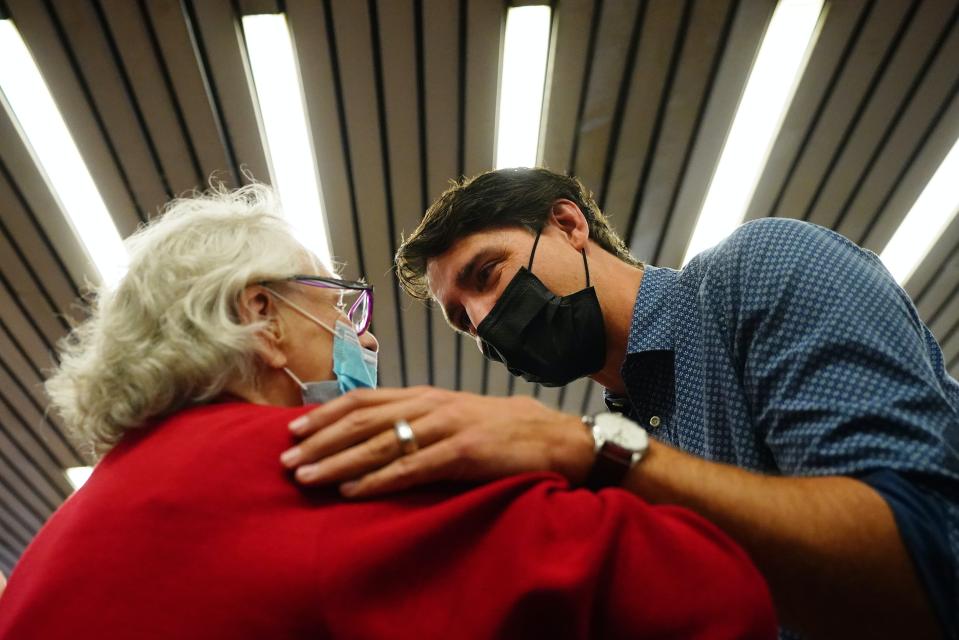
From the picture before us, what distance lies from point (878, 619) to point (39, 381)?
16.6 ft

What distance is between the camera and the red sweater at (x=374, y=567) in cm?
70

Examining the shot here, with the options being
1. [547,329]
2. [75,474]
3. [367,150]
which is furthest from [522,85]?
[75,474]

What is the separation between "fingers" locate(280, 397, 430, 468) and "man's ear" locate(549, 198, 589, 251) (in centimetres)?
122

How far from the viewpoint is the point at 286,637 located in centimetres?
70

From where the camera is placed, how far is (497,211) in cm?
197

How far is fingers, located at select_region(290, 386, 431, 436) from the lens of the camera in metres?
0.89

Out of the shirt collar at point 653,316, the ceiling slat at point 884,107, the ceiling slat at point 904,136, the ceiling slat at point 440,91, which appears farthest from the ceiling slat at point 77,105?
the ceiling slat at point 904,136

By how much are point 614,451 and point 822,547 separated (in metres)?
0.35

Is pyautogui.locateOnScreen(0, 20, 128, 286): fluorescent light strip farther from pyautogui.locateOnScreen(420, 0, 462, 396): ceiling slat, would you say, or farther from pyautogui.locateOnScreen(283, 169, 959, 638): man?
pyautogui.locateOnScreen(283, 169, 959, 638): man

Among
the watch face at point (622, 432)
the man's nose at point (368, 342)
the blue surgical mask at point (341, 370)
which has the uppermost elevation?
the watch face at point (622, 432)

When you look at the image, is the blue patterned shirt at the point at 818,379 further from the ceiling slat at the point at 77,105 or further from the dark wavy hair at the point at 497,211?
the ceiling slat at the point at 77,105

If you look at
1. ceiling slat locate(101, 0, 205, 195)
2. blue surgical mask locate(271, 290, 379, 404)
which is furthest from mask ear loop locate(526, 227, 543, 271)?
ceiling slat locate(101, 0, 205, 195)

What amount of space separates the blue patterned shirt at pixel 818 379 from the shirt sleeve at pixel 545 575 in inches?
15.2

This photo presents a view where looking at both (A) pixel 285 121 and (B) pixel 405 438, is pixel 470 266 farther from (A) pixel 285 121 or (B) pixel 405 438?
(A) pixel 285 121
